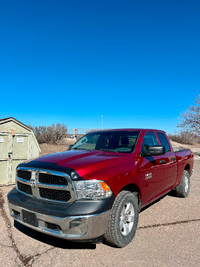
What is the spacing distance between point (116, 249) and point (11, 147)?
16.7 ft

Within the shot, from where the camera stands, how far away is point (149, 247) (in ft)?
9.19

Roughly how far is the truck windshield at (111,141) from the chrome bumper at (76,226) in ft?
4.60

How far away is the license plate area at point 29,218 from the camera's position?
2.49 meters

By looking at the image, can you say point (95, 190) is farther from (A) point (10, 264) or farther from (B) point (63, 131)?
(B) point (63, 131)

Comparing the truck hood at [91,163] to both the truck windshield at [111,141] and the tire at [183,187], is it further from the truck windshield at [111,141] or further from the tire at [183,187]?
the tire at [183,187]

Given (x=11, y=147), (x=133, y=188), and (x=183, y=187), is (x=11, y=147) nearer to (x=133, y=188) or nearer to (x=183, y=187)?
(x=133, y=188)

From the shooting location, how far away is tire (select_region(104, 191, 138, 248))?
254 centimetres

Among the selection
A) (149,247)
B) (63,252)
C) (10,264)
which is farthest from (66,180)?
(149,247)

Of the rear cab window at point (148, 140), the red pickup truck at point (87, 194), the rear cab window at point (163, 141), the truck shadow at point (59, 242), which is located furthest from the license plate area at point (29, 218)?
the rear cab window at point (163, 141)

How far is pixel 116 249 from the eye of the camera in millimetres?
2725

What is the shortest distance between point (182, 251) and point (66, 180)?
76.0 inches

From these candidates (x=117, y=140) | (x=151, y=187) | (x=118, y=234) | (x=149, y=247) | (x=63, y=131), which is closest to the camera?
(x=118, y=234)

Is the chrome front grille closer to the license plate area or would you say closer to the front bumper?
the front bumper

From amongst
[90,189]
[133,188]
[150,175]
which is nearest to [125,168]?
[133,188]
